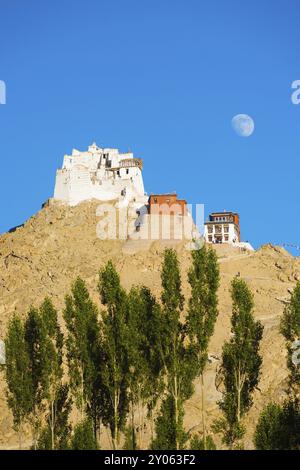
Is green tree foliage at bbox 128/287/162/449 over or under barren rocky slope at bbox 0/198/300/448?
under

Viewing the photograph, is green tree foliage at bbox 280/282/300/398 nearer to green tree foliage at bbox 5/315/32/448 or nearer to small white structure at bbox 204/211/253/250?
green tree foliage at bbox 5/315/32/448

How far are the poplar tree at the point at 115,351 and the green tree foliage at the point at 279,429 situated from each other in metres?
8.24

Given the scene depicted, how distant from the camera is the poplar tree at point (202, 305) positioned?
162 feet

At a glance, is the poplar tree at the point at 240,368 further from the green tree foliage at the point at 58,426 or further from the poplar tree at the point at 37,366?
the poplar tree at the point at 37,366

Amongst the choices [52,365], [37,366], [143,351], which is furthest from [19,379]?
[143,351]

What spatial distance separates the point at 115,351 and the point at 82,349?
10.5 feet

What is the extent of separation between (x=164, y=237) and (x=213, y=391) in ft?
112

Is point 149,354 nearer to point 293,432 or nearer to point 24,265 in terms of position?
point 293,432

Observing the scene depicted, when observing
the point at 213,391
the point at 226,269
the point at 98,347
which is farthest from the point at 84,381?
the point at 226,269

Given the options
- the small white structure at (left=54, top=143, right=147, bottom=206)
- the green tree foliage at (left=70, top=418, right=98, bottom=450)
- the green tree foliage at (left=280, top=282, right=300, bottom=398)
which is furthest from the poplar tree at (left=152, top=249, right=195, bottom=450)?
the small white structure at (left=54, top=143, right=147, bottom=206)

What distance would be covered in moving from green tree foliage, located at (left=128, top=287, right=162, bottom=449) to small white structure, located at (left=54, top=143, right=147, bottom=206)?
62079 millimetres

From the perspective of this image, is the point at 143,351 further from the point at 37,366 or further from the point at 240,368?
the point at 37,366

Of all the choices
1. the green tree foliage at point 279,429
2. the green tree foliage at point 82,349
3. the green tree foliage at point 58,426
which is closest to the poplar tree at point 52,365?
the green tree foliage at point 58,426

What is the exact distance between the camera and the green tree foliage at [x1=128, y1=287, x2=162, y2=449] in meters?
49.7
